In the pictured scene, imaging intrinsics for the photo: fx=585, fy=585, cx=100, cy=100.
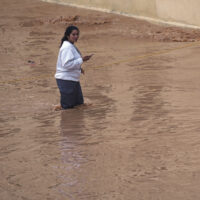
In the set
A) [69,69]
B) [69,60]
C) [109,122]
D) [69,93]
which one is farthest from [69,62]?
[109,122]

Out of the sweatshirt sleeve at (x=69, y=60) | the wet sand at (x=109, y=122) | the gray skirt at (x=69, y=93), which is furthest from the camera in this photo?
the gray skirt at (x=69, y=93)

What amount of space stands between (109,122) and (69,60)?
1.17 m

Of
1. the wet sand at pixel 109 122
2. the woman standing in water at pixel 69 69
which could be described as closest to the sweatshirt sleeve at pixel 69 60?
the woman standing in water at pixel 69 69

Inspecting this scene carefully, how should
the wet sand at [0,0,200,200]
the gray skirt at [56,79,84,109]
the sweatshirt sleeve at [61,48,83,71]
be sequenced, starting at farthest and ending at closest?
the gray skirt at [56,79,84,109]
the sweatshirt sleeve at [61,48,83,71]
the wet sand at [0,0,200,200]

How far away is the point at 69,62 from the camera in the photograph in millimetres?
7949

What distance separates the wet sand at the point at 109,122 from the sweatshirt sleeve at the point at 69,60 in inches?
25.7

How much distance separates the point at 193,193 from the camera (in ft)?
15.7

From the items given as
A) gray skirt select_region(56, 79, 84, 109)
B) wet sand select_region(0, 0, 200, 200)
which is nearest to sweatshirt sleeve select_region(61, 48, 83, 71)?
gray skirt select_region(56, 79, 84, 109)

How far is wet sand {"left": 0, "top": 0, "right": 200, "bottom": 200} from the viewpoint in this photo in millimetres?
5129

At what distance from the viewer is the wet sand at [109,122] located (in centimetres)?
513

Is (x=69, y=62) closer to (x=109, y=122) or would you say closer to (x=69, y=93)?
(x=69, y=93)

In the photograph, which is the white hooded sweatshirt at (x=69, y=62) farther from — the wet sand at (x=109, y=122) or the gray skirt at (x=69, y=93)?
the wet sand at (x=109, y=122)

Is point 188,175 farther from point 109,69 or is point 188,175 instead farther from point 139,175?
point 109,69

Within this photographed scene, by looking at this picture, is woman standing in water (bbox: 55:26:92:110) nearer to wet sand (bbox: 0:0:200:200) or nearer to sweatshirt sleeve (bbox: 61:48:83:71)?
sweatshirt sleeve (bbox: 61:48:83:71)
